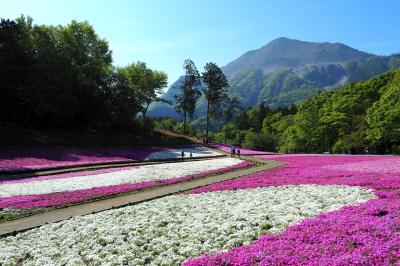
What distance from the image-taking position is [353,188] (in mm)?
23391

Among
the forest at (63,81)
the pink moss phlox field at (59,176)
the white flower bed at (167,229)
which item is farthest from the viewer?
the forest at (63,81)

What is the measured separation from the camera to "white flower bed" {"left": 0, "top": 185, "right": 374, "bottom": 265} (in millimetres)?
14242

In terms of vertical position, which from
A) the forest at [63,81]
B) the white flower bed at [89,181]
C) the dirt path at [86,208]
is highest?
the forest at [63,81]

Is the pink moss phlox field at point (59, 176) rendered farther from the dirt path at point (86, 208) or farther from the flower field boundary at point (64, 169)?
the dirt path at point (86, 208)

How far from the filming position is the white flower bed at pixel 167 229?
46.7 ft

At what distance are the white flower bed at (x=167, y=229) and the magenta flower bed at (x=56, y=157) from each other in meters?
27.0

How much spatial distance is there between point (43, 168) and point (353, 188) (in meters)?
33.2

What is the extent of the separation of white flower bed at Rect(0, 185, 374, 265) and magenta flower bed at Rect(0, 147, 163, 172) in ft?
88.4

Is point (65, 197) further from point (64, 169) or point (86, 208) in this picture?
point (64, 169)

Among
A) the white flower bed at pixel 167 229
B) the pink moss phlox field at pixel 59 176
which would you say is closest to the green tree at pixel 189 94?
the pink moss phlox field at pixel 59 176

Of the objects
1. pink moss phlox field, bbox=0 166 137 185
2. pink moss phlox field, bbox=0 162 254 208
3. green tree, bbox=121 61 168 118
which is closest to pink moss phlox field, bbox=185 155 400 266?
pink moss phlox field, bbox=0 162 254 208

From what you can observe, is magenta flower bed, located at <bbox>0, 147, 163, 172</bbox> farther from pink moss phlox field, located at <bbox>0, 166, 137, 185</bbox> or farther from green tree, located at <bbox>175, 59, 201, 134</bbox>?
green tree, located at <bbox>175, 59, 201, 134</bbox>

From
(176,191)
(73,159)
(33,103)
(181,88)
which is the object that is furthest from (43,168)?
(181,88)

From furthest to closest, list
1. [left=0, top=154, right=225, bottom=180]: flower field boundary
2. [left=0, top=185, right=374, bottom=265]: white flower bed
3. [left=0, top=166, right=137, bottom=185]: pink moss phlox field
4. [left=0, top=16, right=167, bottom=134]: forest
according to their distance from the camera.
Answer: [left=0, top=16, right=167, bottom=134]: forest, [left=0, top=154, right=225, bottom=180]: flower field boundary, [left=0, top=166, right=137, bottom=185]: pink moss phlox field, [left=0, top=185, right=374, bottom=265]: white flower bed
